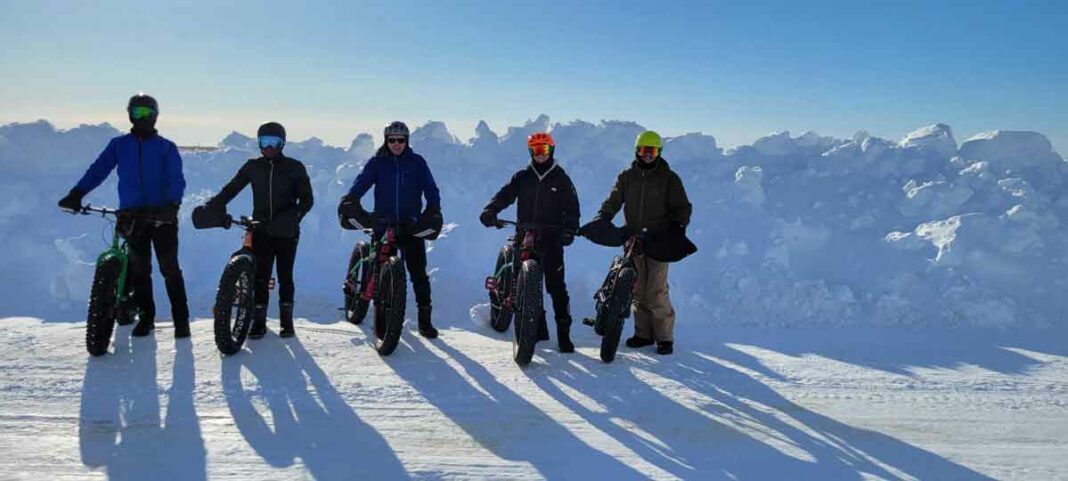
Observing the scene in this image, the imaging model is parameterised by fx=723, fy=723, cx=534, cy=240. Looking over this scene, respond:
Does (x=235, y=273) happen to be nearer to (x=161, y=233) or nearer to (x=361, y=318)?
(x=161, y=233)

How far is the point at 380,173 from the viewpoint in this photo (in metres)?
6.58

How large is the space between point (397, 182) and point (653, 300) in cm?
257

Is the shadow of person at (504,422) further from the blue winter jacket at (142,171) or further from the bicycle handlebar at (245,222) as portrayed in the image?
the blue winter jacket at (142,171)

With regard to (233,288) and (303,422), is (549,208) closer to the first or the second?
(233,288)

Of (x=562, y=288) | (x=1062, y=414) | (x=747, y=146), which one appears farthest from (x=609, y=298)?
(x=747, y=146)

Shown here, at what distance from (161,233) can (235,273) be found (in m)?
0.84

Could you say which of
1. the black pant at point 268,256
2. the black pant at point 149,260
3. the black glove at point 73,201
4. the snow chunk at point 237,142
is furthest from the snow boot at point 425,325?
the snow chunk at point 237,142

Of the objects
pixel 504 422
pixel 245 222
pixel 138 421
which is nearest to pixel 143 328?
pixel 245 222

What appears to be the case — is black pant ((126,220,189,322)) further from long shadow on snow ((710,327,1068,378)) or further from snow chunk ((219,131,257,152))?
snow chunk ((219,131,257,152))

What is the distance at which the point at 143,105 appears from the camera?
19.3 feet

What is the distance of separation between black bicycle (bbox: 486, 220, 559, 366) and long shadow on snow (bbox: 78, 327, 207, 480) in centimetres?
247

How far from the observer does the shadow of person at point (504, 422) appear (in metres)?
4.03

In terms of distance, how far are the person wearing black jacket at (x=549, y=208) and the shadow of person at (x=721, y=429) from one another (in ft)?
2.52

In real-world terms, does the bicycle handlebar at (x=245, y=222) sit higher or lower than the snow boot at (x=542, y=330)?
higher
